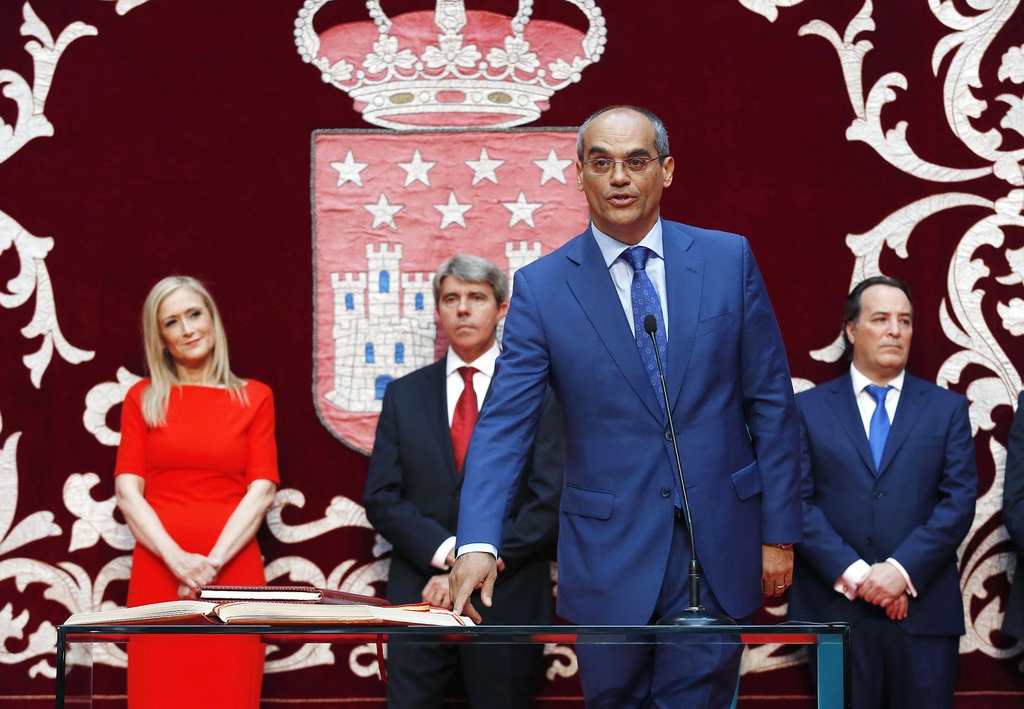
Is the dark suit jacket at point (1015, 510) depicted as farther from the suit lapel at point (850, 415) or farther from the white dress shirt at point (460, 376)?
the white dress shirt at point (460, 376)

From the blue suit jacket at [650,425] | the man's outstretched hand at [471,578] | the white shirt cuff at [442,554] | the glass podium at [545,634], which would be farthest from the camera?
the white shirt cuff at [442,554]

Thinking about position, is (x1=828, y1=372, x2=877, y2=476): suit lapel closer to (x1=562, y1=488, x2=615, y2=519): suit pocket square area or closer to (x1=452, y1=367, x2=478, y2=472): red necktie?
(x1=452, y1=367, x2=478, y2=472): red necktie

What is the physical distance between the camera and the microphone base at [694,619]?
184cm

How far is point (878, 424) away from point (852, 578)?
1.85ft

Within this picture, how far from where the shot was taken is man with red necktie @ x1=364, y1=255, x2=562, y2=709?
3.81m

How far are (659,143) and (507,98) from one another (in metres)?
1.96

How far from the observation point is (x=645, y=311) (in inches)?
97.9

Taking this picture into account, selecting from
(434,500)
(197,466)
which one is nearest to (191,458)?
(197,466)

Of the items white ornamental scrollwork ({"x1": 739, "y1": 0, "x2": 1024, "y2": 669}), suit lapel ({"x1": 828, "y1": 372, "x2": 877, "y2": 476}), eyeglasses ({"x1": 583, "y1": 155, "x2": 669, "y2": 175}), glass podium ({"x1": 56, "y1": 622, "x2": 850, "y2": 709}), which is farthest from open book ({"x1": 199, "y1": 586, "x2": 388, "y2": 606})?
white ornamental scrollwork ({"x1": 739, "y1": 0, "x2": 1024, "y2": 669})

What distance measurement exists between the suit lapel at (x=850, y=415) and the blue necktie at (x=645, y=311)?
5.77ft

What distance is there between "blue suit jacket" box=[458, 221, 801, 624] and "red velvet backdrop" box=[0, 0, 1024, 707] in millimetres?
1835

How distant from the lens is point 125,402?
405 centimetres

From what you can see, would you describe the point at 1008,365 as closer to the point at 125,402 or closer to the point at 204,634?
the point at 125,402

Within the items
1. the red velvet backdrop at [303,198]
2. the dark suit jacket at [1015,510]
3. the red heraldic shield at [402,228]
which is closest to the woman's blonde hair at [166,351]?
the red velvet backdrop at [303,198]
